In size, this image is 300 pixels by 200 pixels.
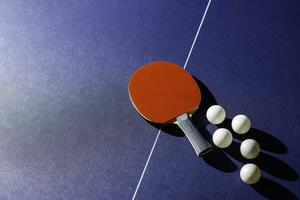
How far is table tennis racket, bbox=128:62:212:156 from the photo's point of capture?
2.61 meters

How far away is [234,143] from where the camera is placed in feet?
8.56

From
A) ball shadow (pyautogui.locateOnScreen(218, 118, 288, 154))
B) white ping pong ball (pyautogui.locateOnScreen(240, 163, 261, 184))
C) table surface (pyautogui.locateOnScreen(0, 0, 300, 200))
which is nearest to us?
white ping pong ball (pyautogui.locateOnScreen(240, 163, 261, 184))

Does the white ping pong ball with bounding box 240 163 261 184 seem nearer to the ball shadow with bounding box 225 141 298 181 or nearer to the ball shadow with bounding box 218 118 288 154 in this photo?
the ball shadow with bounding box 225 141 298 181

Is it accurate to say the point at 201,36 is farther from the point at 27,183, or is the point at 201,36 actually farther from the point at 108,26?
the point at 27,183

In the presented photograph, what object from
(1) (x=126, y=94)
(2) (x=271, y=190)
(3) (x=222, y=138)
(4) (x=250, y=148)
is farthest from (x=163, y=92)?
(2) (x=271, y=190)

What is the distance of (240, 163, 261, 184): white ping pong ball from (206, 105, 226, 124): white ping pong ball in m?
0.34

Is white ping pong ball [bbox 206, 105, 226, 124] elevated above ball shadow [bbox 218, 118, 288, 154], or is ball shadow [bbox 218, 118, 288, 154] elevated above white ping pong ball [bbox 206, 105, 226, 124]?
white ping pong ball [bbox 206, 105, 226, 124]

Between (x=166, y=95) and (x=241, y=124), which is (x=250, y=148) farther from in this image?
(x=166, y=95)

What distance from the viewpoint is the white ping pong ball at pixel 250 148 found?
2.46m

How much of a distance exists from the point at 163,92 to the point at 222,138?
0.52 metres

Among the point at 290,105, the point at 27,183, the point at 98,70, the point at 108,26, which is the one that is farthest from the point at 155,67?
the point at 27,183

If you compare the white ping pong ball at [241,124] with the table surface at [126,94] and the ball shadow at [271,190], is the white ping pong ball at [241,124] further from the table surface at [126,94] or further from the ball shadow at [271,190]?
the ball shadow at [271,190]

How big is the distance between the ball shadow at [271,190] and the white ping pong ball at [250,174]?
6cm

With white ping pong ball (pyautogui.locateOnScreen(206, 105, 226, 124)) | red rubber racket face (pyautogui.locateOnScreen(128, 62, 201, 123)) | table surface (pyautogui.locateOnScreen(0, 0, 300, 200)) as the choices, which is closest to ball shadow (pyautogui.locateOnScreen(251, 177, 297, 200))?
table surface (pyautogui.locateOnScreen(0, 0, 300, 200))
